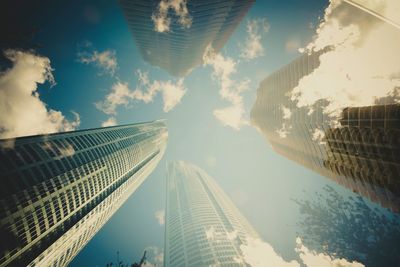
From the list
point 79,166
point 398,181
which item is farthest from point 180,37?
point 398,181

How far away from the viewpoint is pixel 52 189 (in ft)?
242

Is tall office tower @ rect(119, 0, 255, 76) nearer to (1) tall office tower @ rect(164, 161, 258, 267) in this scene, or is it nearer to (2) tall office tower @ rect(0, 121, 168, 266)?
(2) tall office tower @ rect(0, 121, 168, 266)

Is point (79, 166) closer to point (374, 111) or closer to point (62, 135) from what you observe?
point (62, 135)

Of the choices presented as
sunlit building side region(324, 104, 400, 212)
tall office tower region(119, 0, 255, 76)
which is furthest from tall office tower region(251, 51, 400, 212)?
tall office tower region(119, 0, 255, 76)

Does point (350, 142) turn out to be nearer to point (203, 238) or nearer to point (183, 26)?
point (183, 26)

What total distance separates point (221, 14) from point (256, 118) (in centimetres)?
5728

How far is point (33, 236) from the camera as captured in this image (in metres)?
66.6

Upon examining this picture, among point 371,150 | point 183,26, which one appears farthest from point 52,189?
point 371,150

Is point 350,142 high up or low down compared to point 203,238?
up

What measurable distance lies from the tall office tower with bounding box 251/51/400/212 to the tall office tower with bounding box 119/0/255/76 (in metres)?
29.4

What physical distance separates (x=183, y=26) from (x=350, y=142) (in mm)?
70153

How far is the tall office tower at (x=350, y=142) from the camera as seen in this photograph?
29.9 m

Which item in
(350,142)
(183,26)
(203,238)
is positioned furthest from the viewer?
(203,238)

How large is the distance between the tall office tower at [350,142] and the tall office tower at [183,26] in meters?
29.4
